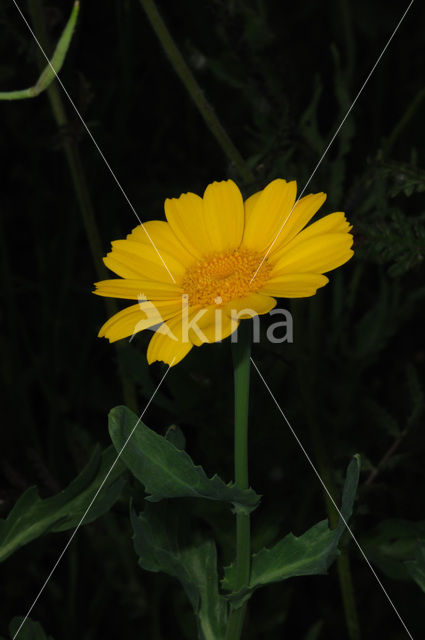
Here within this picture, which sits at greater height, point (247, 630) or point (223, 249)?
point (223, 249)

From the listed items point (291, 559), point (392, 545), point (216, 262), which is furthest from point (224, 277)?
point (392, 545)

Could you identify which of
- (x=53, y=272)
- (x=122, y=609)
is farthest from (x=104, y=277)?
(x=122, y=609)

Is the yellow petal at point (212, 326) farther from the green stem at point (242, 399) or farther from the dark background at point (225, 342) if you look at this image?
the dark background at point (225, 342)

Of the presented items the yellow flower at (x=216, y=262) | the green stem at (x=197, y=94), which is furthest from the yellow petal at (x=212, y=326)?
the green stem at (x=197, y=94)

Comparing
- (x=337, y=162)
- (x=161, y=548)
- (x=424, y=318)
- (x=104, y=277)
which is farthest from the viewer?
(x=424, y=318)

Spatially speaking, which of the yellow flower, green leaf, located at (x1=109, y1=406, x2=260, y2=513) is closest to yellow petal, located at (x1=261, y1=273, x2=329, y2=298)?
the yellow flower

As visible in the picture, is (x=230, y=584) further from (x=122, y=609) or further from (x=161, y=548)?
(x=122, y=609)

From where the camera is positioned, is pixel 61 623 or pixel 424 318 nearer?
pixel 61 623
